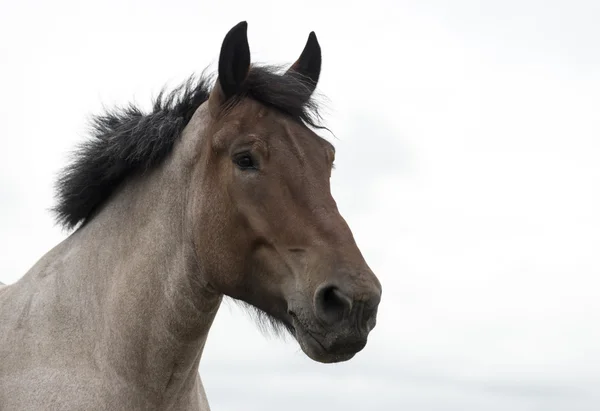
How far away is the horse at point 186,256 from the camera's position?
15.6 feet

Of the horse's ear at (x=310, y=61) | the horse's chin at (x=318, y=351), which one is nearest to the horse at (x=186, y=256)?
the horse's chin at (x=318, y=351)

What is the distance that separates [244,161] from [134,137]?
109 cm

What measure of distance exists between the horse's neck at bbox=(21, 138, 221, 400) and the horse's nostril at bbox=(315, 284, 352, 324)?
98 centimetres

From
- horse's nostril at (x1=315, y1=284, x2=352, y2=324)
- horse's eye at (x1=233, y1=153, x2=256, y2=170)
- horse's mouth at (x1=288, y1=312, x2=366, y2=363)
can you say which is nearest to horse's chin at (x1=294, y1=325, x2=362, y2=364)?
horse's mouth at (x1=288, y1=312, x2=366, y2=363)

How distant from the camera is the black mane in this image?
18.0ft

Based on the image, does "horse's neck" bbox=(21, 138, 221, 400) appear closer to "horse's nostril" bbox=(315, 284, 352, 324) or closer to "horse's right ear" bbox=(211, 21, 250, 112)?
"horse's right ear" bbox=(211, 21, 250, 112)

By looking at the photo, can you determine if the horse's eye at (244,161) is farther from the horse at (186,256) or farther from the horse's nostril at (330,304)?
the horse's nostril at (330,304)

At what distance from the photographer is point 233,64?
17.7 feet

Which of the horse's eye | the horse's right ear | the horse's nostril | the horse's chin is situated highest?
the horse's right ear

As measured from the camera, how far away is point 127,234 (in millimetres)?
5562

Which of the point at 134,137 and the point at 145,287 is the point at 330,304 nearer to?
the point at 145,287

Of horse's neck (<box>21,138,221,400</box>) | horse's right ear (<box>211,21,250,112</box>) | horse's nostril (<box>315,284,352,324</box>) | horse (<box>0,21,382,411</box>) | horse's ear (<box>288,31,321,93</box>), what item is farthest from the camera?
horse's ear (<box>288,31,321,93</box>)

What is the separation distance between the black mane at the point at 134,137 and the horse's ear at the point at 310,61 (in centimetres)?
13

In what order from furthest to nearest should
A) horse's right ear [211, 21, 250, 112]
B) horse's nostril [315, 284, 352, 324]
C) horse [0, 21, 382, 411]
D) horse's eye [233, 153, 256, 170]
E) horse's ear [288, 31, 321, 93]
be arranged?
horse's ear [288, 31, 321, 93] < horse's right ear [211, 21, 250, 112] < horse's eye [233, 153, 256, 170] < horse [0, 21, 382, 411] < horse's nostril [315, 284, 352, 324]
